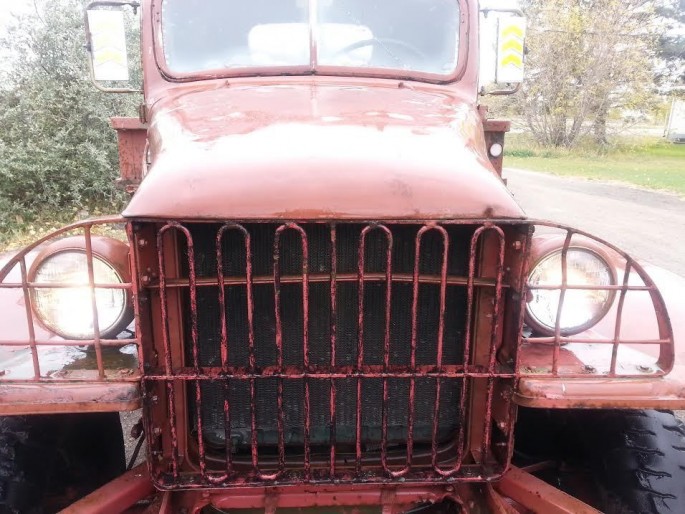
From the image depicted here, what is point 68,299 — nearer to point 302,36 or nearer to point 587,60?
point 302,36

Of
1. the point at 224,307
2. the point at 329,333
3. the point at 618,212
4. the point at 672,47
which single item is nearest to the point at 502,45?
the point at 329,333

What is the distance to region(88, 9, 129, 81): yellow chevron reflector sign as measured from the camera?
132 inches

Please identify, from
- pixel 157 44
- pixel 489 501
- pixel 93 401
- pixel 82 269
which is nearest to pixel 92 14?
pixel 157 44

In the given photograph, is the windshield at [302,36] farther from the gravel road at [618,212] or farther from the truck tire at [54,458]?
the gravel road at [618,212]

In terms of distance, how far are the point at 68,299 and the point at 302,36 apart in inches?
67.3

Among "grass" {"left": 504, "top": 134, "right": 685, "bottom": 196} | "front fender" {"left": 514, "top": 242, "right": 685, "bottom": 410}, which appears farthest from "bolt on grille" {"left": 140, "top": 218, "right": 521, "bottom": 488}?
"grass" {"left": 504, "top": 134, "right": 685, "bottom": 196}

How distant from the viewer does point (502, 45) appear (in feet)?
11.7

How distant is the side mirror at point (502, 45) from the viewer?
353cm

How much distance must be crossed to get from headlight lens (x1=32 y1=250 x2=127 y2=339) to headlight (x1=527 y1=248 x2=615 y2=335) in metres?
1.46

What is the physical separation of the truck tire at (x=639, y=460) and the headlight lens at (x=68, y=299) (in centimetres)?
191

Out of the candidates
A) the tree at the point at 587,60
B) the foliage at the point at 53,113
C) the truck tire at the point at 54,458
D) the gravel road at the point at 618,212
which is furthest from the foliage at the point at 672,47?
the truck tire at the point at 54,458

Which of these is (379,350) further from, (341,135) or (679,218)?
(679,218)

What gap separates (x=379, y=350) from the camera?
215 cm

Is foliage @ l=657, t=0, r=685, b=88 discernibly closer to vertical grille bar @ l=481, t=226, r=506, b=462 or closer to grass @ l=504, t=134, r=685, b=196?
grass @ l=504, t=134, r=685, b=196
